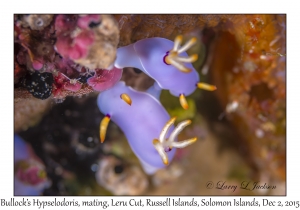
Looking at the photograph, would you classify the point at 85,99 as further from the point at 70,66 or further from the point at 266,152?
the point at 266,152

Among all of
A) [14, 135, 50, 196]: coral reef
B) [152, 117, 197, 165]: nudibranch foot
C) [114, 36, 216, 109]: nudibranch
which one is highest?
[114, 36, 216, 109]: nudibranch

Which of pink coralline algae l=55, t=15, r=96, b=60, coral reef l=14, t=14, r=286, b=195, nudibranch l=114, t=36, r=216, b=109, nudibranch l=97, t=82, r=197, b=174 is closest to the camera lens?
pink coralline algae l=55, t=15, r=96, b=60

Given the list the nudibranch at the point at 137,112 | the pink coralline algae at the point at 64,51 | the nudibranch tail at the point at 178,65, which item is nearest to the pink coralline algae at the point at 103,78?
the pink coralline algae at the point at 64,51

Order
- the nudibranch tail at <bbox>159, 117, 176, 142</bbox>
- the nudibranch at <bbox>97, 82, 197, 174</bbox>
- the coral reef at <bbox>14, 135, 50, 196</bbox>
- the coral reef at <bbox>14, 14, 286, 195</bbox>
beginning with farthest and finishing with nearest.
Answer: the coral reef at <bbox>14, 135, 50, 196</bbox> → the nudibranch at <bbox>97, 82, 197, 174</bbox> → the nudibranch tail at <bbox>159, 117, 176, 142</bbox> → the coral reef at <bbox>14, 14, 286, 195</bbox>

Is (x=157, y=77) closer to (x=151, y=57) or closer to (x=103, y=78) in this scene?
(x=151, y=57)

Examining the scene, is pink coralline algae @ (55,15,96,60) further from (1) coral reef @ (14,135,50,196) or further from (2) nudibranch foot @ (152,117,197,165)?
(1) coral reef @ (14,135,50,196)

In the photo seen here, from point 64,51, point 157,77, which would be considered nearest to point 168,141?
point 157,77

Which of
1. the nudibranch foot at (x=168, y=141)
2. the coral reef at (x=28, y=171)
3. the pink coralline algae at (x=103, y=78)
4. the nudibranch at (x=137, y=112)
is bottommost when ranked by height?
the coral reef at (x=28, y=171)

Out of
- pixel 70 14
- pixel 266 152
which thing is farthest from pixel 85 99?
pixel 266 152

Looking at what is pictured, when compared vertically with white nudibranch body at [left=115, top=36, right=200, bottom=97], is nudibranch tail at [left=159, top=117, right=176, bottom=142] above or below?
below

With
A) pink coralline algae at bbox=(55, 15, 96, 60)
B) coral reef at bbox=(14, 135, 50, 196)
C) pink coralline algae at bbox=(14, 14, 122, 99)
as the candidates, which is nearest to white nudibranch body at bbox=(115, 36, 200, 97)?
pink coralline algae at bbox=(14, 14, 122, 99)

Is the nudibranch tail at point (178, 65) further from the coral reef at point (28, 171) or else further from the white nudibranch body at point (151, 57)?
the coral reef at point (28, 171)

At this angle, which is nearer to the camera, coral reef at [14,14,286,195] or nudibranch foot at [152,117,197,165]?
coral reef at [14,14,286,195]
